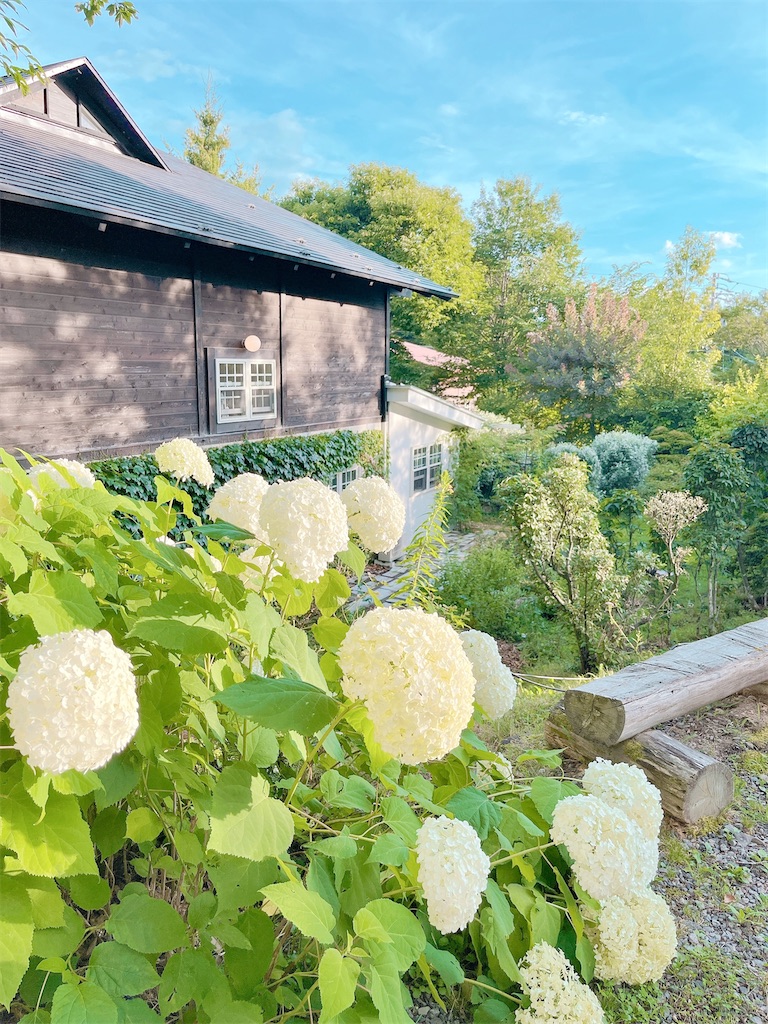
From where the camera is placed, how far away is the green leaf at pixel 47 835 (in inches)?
31.5

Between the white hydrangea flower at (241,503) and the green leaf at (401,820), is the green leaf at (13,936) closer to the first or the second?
the green leaf at (401,820)

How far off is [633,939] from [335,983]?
1.25 m

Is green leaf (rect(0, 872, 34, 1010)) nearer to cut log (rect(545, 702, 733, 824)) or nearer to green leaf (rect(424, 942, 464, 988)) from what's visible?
green leaf (rect(424, 942, 464, 988))

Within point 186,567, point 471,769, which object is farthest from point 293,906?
point 471,769

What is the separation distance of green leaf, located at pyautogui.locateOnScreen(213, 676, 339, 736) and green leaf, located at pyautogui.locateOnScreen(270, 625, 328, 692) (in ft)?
0.45

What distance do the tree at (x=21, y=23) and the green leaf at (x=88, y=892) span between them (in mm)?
5002

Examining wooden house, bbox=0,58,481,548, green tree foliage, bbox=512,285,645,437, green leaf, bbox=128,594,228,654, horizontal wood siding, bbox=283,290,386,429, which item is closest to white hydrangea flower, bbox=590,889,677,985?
green leaf, bbox=128,594,228,654

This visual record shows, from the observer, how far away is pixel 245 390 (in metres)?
8.81

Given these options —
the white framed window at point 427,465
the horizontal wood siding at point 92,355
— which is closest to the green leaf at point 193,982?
the horizontal wood siding at point 92,355

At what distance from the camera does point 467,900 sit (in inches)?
42.9

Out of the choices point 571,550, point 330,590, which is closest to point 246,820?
point 330,590

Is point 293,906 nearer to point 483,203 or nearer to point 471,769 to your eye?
point 471,769

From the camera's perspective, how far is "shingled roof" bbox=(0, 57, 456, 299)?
588cm

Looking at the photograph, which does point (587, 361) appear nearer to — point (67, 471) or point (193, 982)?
point (67, 471)
